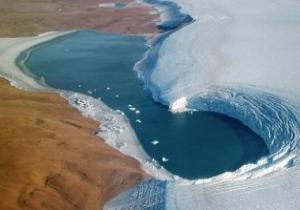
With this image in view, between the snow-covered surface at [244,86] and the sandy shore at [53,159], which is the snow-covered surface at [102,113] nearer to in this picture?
the sandy shore at [53,159]

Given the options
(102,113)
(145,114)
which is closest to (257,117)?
(145,114)

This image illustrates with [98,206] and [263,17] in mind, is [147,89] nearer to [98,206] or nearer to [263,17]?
[98,206]

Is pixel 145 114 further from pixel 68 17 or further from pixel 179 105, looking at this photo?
pixel 68 17

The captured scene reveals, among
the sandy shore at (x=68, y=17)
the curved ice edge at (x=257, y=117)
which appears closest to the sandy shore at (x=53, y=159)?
the curved ice edge at (x=257, y=117)

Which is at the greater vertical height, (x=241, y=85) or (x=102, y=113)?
(x=241, y=85)

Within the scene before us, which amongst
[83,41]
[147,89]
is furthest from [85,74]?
[83,41]

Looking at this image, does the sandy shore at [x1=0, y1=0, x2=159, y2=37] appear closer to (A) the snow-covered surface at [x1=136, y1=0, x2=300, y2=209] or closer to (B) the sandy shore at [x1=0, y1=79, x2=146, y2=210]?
(A) the snow-covered surface at [x1=136, y1=0, x2=300, y2=209]

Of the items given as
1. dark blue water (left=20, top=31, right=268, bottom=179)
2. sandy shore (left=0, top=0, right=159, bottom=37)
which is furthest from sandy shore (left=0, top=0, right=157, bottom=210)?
sandy shore (left=0, top=0, right=159, bottom=37)
